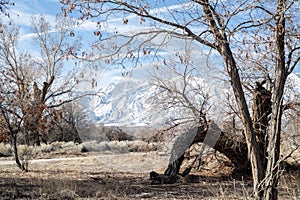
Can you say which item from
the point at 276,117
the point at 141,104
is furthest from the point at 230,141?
the point at 276,117

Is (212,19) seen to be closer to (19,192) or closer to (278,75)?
(278,75)

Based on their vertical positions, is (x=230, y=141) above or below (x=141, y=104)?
below

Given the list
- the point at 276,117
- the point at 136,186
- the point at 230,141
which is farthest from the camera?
the point at 230,141

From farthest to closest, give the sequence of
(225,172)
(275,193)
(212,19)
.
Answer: (225,172), (212,19), (275,193)

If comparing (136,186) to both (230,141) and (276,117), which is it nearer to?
(230,141)

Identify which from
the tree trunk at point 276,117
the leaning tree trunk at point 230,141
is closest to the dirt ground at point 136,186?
the tree trunk at point 276,117

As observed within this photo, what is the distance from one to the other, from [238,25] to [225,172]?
7.70 m

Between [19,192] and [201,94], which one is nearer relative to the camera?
[19,192]

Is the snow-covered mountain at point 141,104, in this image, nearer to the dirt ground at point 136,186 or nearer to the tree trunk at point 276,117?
the dirt ground at point 136,186

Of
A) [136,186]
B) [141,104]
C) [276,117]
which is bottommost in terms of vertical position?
[136,186]

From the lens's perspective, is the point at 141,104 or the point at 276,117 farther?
the point at 141,104

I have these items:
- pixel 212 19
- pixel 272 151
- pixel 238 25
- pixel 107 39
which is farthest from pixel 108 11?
pixel 272 151

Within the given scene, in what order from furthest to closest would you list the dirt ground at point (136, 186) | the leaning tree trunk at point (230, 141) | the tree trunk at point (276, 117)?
1. the leaning tree trunk at point (230, 141)
2. the dirt ground at point (136, 186)
3. the tree trunk at point (276, 117)

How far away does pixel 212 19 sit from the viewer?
524cm
